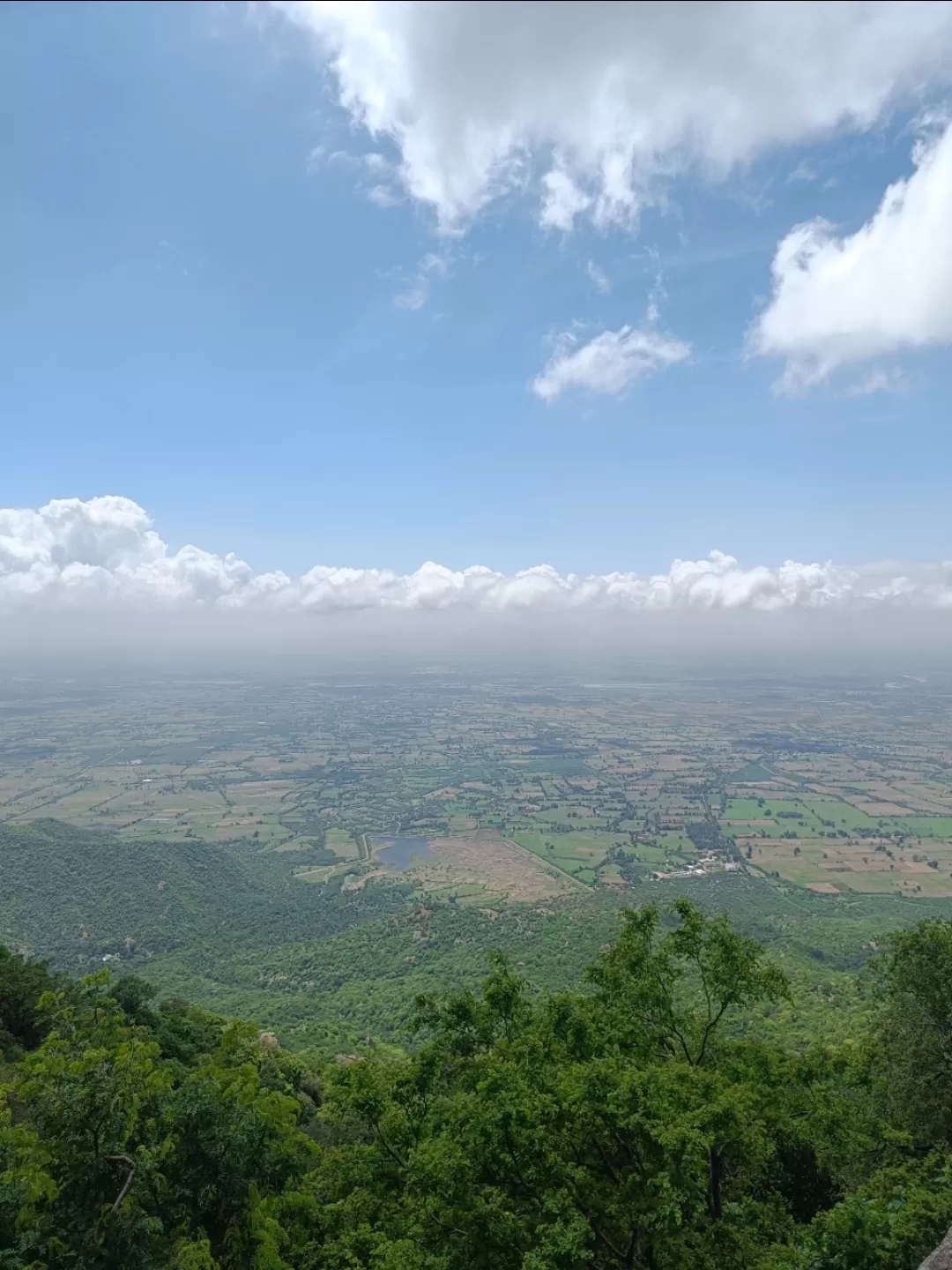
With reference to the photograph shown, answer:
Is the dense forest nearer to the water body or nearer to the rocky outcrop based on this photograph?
the rocky outcrop

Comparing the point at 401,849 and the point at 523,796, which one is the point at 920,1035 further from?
the point at 523,796

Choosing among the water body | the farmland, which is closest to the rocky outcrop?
the farmland

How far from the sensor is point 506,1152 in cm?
948

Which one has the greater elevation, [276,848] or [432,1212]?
[432,1212]

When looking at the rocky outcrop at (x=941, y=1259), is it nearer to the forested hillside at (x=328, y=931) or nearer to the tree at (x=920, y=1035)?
the tree at (x=920, y=1035)

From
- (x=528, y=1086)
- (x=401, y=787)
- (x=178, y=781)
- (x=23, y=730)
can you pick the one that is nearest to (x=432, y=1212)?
(x=528, y=1086)

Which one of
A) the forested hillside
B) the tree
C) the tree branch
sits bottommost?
the forested hillside

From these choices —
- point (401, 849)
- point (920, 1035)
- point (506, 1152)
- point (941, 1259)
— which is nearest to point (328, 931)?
point (401, 849)

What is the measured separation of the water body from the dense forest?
7812 centimetres

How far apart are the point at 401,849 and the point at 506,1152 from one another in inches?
3566

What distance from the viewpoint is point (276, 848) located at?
307ft

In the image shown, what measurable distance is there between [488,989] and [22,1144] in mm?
7916

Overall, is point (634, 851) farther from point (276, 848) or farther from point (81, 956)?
point (81, 956)

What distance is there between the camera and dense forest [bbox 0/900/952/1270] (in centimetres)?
854
